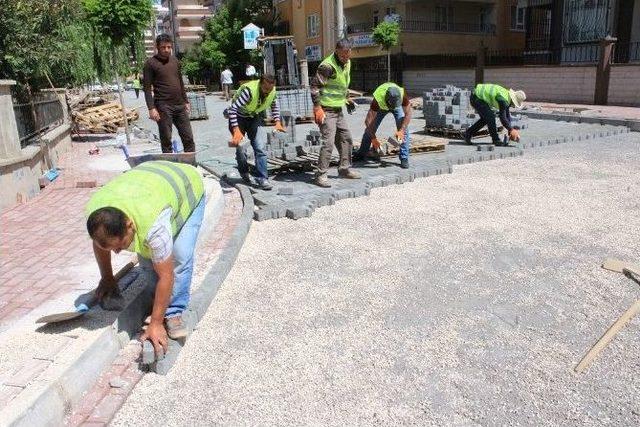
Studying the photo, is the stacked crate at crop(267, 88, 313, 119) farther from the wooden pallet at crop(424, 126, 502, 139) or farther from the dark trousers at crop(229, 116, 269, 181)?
the dark trousers at crop(229, 116, 269, 181)

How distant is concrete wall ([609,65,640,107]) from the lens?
1549 cm

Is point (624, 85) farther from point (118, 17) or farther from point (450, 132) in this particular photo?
point (118, 17)

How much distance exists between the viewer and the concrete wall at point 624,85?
50.8 feet

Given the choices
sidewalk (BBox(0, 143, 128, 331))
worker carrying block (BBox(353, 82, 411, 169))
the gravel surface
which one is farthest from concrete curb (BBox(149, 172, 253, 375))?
worker carrying block (BBox(353, 82, 411, 169))

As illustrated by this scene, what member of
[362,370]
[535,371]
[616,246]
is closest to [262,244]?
[362,370]

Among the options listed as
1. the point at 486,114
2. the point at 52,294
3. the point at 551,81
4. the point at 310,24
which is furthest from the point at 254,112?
the point at 310,24

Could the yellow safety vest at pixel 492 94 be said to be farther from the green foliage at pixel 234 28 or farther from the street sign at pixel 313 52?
the green foliage at pixel 234 28

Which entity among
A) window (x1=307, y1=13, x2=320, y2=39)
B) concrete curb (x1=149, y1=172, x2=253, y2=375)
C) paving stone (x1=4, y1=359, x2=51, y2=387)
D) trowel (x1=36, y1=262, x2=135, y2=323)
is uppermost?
window (x1=307, y1=13, x2=320, y2=39)

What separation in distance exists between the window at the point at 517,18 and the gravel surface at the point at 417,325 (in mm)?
28564

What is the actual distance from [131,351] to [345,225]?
281 centimetres

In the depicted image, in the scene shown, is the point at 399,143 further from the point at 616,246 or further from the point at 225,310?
the point at 225,310

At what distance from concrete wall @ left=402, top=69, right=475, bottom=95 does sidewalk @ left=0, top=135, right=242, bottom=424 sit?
17.0m

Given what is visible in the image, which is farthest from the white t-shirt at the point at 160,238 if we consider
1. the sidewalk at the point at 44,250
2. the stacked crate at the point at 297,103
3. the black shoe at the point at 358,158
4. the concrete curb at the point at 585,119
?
the stacked crate at the point at 297,103

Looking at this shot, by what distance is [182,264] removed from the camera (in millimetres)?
3133
